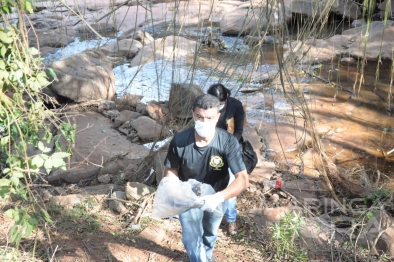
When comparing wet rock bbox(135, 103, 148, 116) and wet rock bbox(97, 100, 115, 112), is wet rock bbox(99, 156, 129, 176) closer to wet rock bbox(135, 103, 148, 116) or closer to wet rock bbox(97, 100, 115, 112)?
wet rock bbox(135, 103, 148, 116)

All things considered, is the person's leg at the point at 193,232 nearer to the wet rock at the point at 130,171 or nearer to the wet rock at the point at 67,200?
the wet rock at the point at 67,200

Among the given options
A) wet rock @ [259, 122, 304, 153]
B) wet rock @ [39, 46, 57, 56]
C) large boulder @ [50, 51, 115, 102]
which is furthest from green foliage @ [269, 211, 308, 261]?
wet rock @ [39, 46, 57, 56]

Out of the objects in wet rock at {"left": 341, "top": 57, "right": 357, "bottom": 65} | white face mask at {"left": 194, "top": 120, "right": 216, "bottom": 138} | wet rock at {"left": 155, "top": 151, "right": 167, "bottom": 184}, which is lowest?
wet rock at {"left": 155, "top": 151, "right": 167, "bottom": 184}

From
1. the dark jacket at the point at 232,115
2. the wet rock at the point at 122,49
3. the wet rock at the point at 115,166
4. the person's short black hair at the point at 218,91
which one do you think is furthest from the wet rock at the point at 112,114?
the person's short black hair at the point at 218,91

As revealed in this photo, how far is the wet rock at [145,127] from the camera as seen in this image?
6629 mm

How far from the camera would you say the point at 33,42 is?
36.4 feet

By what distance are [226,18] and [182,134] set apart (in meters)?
10.3

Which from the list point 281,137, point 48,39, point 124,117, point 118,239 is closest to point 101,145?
point 124,117

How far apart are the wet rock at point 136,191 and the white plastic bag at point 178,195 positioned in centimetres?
156

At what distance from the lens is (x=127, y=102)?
7797 millimetres

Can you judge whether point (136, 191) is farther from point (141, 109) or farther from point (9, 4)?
point (141, 109)

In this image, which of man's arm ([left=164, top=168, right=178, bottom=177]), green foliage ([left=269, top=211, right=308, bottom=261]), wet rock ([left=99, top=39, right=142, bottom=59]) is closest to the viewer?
man's arm ([left=164, top=168, right=178, bottom=177])

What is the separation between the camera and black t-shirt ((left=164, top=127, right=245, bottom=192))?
2.68 m

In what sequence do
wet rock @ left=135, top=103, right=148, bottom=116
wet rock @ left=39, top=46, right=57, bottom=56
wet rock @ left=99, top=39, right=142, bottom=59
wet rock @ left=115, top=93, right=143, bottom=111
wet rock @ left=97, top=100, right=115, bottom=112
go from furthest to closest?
1. wet rock @ left=39, top=46, right=57, bottom=56
2. wet rock @ left=99, top=39, right=142, bottom=59
3. wet rock @ left=115, top=93, right=143, bottom=111
4. wet rock @ left=97, top=100, right=115, bottom=112
5. wet rock @ left=135, top=103, right=148, bottom=116
